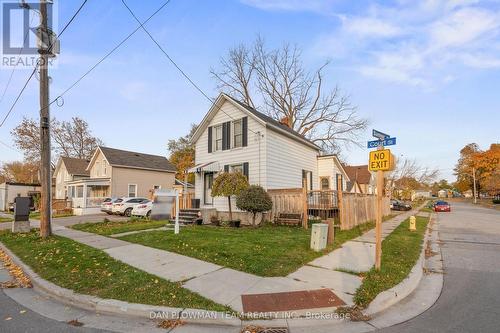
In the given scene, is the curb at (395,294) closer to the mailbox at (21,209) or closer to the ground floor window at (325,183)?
the mailbox at (21,209)

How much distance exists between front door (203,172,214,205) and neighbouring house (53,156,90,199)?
23.5m

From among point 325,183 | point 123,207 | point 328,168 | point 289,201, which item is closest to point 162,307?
point 289,201

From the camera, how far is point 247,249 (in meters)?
8.39

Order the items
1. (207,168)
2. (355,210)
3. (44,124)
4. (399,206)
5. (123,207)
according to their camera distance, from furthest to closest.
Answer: (399,206)
(123,207)
(207,168)
(355,210)
(44,124)

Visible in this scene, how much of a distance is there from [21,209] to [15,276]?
8.67 meters

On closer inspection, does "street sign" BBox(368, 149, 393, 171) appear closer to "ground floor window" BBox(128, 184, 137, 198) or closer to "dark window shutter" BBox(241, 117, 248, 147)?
"dark window shutter" BBox(241, 117, 248, 147)

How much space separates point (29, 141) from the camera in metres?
43.4

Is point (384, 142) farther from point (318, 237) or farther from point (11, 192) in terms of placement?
point (11, 192)

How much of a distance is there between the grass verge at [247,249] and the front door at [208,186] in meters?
6.41

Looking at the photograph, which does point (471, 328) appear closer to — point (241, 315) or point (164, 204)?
point (241, 315)

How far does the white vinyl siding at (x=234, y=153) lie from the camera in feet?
51.4

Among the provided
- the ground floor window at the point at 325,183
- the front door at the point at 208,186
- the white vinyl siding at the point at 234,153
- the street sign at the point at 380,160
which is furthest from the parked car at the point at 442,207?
the street sign at the point at 380,160

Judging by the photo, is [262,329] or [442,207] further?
[442,207]

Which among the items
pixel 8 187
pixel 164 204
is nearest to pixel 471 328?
pixel 164 204
